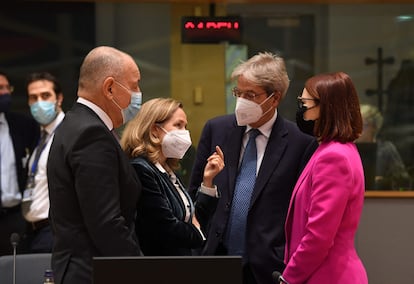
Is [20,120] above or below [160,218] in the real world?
above

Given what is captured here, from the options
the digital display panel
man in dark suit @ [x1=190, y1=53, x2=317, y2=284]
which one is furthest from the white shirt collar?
the digital display panel

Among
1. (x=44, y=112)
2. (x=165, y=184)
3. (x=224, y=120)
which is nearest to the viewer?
(x=165, y=184)

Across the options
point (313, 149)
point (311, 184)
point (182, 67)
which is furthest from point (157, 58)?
point (311, 184)

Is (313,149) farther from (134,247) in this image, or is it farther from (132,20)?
(132,20)

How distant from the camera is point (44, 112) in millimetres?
5223

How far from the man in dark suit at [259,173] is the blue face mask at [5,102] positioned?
2216 millimetres

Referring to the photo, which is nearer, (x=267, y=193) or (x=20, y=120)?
(x=267, y=193)

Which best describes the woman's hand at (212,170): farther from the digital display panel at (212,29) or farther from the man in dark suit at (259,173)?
the digital display panel at (212,29)

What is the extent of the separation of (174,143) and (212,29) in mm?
2817

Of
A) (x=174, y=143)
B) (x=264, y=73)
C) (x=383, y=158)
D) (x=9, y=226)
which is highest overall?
(x=264, y=73)

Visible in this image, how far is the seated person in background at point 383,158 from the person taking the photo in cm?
595

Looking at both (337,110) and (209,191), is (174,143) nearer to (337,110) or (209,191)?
(209,191)

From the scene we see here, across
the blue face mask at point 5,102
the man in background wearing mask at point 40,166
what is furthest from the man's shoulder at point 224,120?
the blue face mask at point 5,102

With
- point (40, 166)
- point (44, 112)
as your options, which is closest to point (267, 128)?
point (40, 166)
